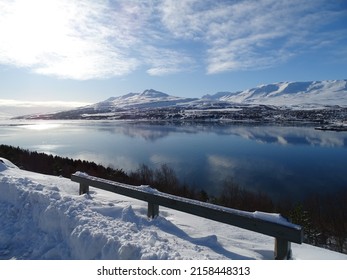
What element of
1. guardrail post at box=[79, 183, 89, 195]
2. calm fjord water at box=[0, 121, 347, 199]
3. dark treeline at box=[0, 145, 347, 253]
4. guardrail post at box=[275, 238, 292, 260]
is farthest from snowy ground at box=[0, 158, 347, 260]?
calm fjord water at box=[0, 121, 347, 199]

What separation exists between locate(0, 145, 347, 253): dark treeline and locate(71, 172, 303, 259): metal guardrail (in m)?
15.0

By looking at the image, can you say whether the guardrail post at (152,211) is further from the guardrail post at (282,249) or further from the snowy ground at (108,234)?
the guardrail post at (282,249)

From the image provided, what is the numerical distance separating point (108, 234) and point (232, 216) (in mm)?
2331

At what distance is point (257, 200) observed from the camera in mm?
27750

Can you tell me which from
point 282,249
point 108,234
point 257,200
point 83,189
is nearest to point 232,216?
point 282,249

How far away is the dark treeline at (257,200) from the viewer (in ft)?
72.4

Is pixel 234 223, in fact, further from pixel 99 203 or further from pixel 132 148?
pixel 132 148

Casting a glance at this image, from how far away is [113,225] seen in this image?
6.52 metres

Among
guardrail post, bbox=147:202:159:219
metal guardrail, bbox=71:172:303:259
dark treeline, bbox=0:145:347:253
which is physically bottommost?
dark treeline, bbox=0:145:347:253

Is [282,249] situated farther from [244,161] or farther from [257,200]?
[244,161]

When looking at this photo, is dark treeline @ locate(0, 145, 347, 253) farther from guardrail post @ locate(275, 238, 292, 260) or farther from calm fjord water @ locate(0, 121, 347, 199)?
guardrail post @ locate(275, 238, 292, 260)

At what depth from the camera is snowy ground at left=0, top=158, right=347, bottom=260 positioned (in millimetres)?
5707
